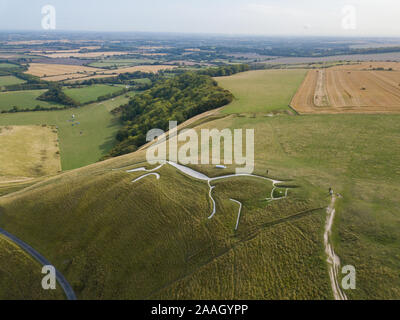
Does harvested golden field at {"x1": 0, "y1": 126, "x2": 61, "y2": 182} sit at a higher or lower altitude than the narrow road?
higher

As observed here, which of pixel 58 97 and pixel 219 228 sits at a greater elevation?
pixel 58 97

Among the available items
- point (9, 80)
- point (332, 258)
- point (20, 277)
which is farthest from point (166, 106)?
point (9, 80)

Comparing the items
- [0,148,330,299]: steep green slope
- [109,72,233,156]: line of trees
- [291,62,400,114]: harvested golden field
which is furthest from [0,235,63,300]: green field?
[291,62,400,114]: harvested golden field

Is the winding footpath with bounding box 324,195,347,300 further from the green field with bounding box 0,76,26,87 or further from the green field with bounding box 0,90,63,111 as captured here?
the green field with bounding box 0,76,26,87

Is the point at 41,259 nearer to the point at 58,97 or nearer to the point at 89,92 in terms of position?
the point at 58,97

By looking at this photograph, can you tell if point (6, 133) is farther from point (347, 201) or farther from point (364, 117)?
point (364, 117)

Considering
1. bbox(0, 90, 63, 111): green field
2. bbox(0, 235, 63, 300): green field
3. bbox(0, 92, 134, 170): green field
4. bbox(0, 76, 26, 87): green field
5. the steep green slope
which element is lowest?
bbox(0, 235, 63, 300): green field
